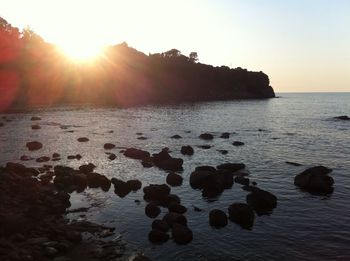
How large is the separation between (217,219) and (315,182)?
11881 mm

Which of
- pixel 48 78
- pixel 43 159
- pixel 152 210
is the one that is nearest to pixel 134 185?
pixel 152 210

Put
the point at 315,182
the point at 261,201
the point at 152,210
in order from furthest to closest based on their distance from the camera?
the point at 315,182
the point at 261,201
the point at 152,210

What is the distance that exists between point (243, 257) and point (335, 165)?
26375 millimetres

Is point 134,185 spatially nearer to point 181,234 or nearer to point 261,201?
point 261,201

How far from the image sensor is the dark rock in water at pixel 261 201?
91.1 feet

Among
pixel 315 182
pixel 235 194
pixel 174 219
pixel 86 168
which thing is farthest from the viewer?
pixel 86 168

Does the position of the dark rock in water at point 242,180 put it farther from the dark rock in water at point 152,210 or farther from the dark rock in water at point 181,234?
the dark rock in water at point 181,234

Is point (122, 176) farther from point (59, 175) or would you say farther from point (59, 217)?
point (59, 217)

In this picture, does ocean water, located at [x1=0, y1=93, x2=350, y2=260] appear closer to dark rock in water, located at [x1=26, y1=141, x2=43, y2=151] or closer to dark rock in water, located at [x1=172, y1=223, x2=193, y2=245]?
dark rock in water, located at [x1=172, y1=223, x2=193, y2=245]

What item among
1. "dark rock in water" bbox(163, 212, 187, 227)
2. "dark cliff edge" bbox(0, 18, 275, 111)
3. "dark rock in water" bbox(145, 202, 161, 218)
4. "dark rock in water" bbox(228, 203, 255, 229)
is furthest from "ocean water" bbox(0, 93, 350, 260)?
"dark cliff edge" bbox(0, 18, 275, 111)

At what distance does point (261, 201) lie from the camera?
92.4 feet

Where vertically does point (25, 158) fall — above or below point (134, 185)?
above

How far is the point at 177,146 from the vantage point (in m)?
55.9

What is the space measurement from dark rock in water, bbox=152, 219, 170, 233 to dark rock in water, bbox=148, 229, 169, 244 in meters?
0.56
